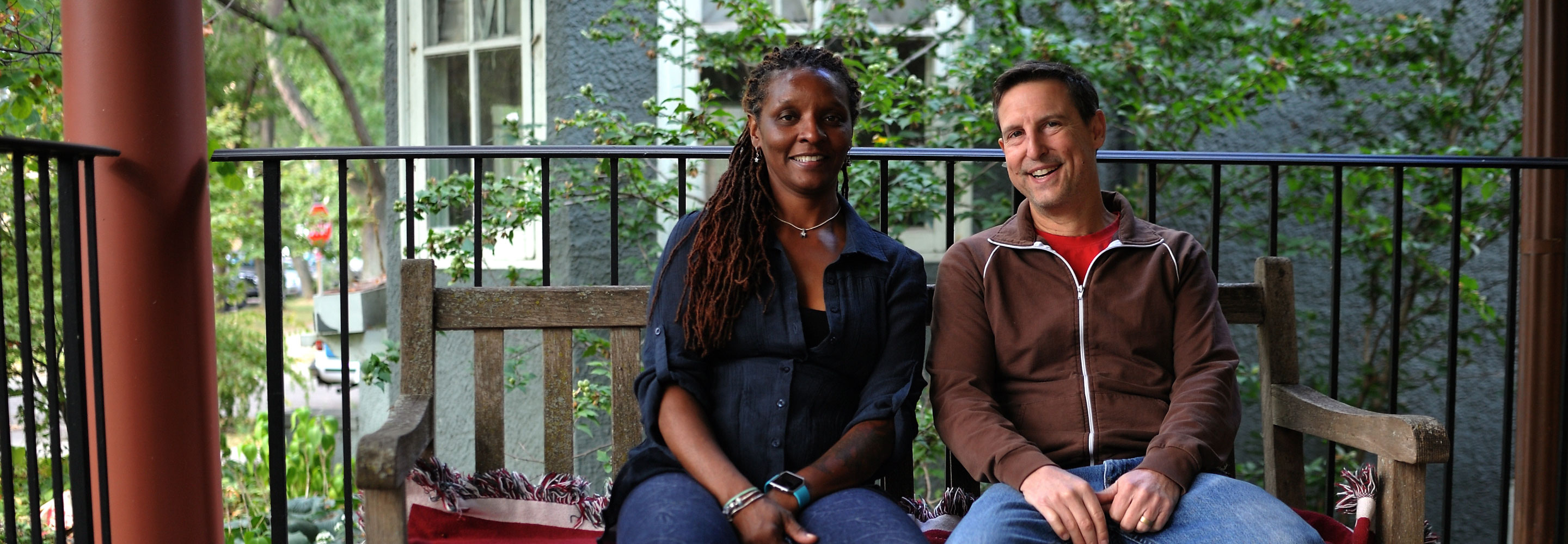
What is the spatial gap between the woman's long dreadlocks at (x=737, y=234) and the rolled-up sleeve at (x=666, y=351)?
0.02 meters

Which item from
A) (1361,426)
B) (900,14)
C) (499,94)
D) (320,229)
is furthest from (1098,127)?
(320,229)

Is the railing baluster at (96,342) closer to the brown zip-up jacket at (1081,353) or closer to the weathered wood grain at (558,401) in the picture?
the weathered wood grain at (558,401)

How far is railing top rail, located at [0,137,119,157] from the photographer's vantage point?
195 cm

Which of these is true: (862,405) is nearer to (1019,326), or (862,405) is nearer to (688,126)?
(1019,326)

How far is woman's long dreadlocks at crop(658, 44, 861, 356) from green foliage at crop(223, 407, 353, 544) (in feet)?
10.2

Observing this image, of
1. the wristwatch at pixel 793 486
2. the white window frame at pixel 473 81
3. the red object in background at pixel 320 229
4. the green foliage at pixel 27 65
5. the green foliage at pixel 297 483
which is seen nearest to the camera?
the wristwatch at pixel 793 486

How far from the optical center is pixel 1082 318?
2178mm

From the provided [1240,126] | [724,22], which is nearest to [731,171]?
[724,22]

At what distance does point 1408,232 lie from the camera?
5.08m

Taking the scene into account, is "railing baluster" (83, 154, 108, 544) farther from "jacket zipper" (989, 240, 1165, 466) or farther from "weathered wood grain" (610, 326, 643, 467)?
"jacket zipper" (989, 240, 1165, 466)

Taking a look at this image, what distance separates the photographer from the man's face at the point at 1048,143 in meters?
2.20

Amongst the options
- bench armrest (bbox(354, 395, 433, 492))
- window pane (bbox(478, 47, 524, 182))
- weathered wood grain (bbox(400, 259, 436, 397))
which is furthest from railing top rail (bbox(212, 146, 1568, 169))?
window pane (bbox(478, 47, 524, 182))

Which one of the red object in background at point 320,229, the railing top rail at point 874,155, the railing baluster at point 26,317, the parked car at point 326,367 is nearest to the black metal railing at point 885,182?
the railing top rail at point 874,155

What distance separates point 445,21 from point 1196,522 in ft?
16.5
